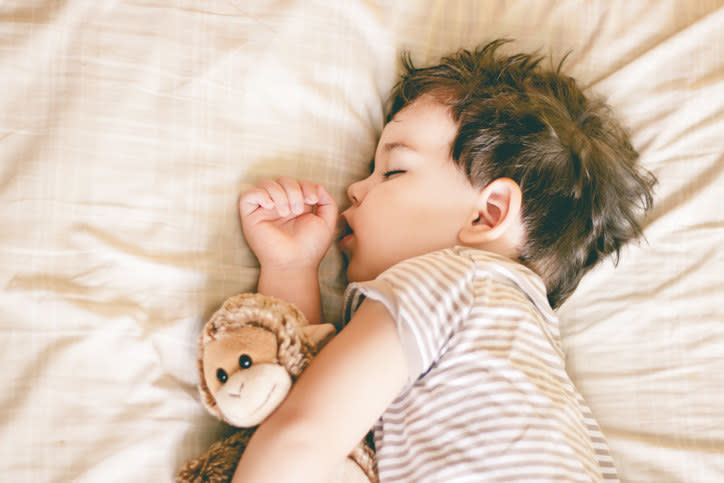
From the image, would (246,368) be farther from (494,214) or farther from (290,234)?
(494,214)

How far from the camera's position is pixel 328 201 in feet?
3.27

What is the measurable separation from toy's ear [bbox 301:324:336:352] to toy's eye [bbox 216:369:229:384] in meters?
0.12

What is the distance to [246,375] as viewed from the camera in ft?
2.34

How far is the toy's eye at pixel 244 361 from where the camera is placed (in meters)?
0.73

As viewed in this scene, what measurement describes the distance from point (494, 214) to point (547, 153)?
12 centimetres

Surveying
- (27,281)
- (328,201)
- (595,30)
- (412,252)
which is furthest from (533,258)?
(27,281)

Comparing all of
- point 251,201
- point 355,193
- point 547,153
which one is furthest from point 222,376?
point 547,153

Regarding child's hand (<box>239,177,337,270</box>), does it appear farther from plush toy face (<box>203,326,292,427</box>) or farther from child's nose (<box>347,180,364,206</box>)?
plush toy face (<box>203,326,292,427</box>)

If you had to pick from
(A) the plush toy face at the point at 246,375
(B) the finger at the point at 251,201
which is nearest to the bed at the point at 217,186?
(B) the finger at the point at 251,201

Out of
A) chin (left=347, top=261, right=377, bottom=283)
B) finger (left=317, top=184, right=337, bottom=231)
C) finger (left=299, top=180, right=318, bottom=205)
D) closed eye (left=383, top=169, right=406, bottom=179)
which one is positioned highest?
closed eye (left=383, top=169, right=406, bottom=179)

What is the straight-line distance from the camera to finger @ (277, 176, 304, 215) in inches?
37.6

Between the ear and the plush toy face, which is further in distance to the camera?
the ear

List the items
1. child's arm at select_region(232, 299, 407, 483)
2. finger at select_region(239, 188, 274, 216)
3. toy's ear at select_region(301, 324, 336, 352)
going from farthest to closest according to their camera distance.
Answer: finger at select_region(239, 188, 274, 216)
toy's ear at select_region(301, 324, 336, 352)
child's arm at select_region(232, 299, 407, 483)

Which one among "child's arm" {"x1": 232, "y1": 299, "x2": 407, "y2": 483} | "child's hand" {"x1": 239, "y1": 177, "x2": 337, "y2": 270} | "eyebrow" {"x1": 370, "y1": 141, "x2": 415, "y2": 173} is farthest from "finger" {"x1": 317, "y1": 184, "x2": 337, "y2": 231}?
"child's arm" {"x1": 232, "y1": 299, "x2": 407, "y2": 483}
